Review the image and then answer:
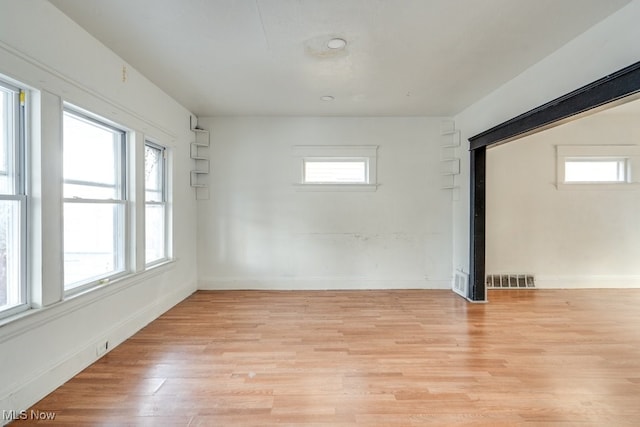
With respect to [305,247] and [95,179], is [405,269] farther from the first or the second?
[95,179]

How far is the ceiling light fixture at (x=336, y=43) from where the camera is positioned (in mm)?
2342

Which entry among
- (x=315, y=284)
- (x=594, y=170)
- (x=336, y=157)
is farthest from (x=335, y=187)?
(x=594, y=170)

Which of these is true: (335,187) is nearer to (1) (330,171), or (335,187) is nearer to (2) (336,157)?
(1) (330,171)

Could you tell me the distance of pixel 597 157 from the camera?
14.6 ft

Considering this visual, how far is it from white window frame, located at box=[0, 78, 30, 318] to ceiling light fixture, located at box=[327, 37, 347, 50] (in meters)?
2.15

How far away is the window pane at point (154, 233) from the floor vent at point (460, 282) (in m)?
4.12

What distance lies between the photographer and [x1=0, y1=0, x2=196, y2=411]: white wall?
1.71 meters

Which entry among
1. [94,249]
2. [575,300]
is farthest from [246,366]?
[575,300]

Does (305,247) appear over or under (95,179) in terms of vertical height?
under

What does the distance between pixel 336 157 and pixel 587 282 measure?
14.2 feet

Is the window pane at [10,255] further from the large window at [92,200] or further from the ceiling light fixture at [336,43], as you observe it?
the ceiling light fixture at [336,43]

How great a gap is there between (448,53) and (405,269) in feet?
9.96

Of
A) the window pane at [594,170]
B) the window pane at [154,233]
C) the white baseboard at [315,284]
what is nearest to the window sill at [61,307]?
the window pane at [154,233]

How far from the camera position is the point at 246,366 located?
89.7 inches
